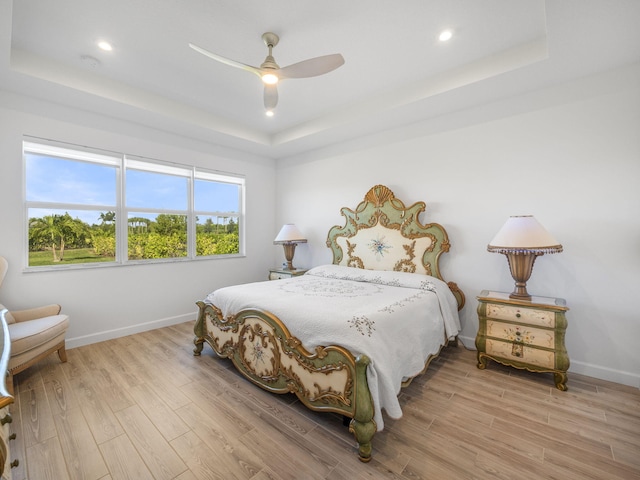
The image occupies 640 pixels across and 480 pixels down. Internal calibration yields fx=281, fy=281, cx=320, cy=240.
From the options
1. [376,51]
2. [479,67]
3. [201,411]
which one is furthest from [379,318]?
[479,67]

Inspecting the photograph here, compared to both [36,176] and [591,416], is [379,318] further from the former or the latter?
[36,176]

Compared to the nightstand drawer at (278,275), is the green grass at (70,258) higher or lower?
higher

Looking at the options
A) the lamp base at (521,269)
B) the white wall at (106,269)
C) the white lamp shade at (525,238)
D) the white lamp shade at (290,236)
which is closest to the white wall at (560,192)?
the lamp base at (521,269)

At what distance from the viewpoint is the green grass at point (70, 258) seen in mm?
2957

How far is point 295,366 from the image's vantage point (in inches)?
78.2

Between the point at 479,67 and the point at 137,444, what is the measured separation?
3.94 metres

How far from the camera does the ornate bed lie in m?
1.70

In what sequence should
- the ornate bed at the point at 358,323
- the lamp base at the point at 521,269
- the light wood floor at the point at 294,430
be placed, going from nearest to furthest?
the light wood floor at the point at 294,430, the ornate bed at the point at 358,323, the lamp base at the point at 521,269

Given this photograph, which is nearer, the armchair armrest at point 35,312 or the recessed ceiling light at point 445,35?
the recessed ceiling light at point 445,35

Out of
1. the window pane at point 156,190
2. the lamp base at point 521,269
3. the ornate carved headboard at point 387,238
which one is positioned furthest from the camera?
the window pane at point 156,190

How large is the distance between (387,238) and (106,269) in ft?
11.4

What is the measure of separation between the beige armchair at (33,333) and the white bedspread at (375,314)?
134 cm

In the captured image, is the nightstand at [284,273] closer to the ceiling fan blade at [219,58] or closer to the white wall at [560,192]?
the white wall at [560,192]

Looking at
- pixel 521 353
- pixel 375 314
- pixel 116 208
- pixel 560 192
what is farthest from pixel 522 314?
pixel 116 208
